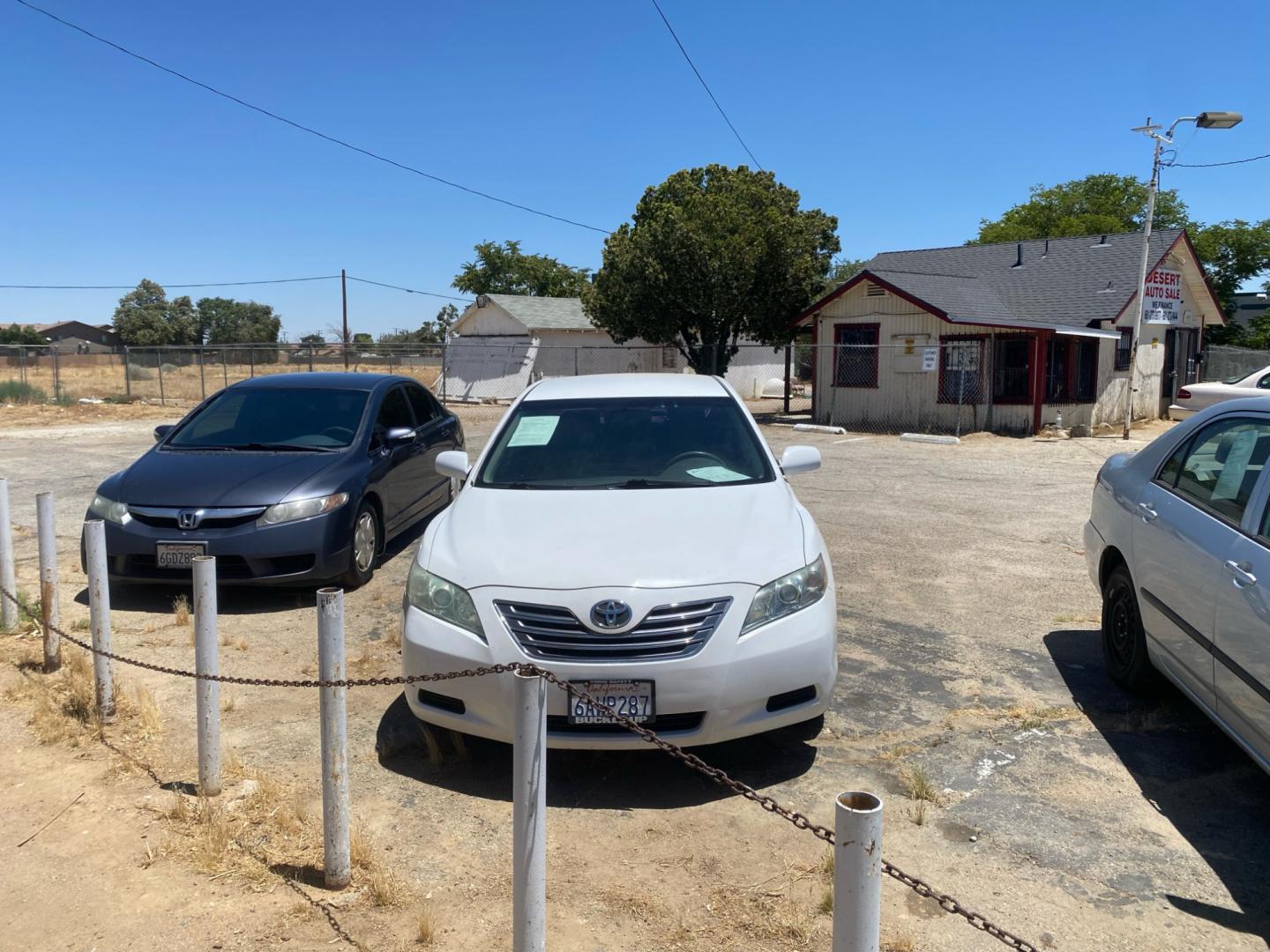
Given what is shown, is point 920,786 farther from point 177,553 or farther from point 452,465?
point 177,553

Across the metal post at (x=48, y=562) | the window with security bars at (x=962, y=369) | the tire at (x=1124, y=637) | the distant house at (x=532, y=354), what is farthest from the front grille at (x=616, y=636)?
the distant house at (x=532, y=354)

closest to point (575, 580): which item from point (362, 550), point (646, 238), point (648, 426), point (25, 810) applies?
point (648, 426)

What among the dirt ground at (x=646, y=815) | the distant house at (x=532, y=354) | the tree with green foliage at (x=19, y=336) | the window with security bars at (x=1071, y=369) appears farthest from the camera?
the tree with green foliage at (x=19, y=336)

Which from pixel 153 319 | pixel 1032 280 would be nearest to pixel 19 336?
pixel 153 319

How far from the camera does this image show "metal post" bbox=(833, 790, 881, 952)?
198 centimetres

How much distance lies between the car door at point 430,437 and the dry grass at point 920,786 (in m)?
5.23

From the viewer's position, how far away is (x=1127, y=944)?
304cm

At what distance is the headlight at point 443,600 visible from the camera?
13.1 feet

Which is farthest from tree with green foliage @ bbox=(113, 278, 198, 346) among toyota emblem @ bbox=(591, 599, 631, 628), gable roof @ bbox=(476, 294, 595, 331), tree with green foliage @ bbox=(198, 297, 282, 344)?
toyota emblem @ bbox=(591, 599, 631, 628)

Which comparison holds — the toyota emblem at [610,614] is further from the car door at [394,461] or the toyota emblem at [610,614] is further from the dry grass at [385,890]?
the car door at [394,461]

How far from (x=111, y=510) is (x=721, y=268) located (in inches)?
803

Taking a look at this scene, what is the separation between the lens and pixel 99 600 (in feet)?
14.8

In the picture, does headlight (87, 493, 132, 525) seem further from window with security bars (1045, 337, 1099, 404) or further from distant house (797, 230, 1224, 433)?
window with security bars (1045, 337, 1099, 404)

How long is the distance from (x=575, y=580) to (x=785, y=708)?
3.29ft
